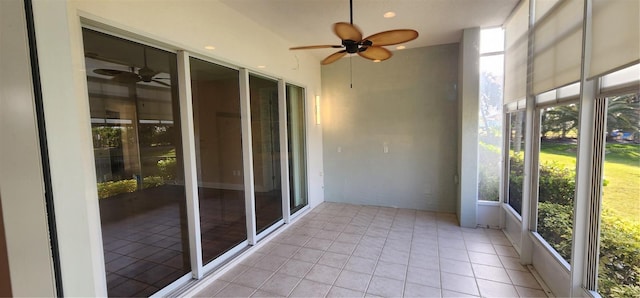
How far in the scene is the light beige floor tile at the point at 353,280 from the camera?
2.71 m

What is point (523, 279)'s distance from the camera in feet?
9.11

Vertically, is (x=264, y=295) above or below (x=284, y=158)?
below

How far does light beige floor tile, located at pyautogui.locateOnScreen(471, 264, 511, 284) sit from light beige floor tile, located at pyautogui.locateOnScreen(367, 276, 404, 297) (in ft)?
2.99

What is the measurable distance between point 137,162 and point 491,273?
12.2 ft

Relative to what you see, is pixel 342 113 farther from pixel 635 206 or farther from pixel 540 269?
pixel 635 206

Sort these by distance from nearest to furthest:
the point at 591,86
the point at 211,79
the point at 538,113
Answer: the point at 591,86
the point at 538,113
the point at 211,79

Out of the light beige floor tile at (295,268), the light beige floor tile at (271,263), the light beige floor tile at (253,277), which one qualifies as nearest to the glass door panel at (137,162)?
the light beige floor tile at (253,277)

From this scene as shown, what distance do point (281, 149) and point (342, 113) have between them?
1695mm

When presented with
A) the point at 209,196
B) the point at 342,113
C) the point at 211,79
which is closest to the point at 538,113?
the point at 342,113

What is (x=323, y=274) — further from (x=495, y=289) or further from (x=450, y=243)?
(x=450, y=243)

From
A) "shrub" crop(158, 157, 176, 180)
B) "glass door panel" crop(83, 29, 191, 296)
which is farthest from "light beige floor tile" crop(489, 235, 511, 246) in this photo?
"shrub" crop(158, 157, 176, 180)

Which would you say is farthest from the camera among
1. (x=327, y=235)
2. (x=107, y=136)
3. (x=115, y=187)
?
(x=327, y=235)

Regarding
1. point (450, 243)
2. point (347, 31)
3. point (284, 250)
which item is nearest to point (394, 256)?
point (450, 243)

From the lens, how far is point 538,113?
295 cm
